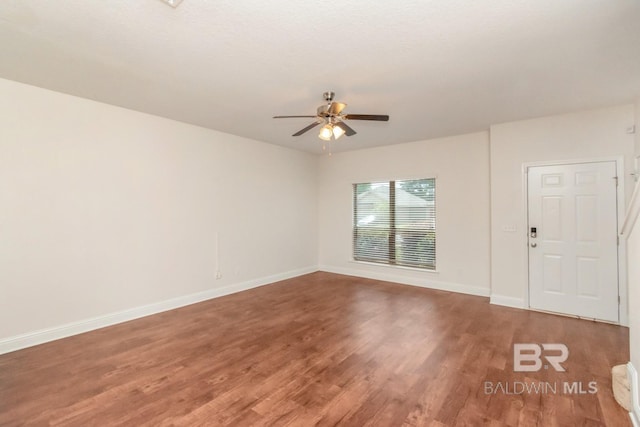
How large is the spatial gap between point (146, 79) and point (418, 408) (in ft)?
12.5

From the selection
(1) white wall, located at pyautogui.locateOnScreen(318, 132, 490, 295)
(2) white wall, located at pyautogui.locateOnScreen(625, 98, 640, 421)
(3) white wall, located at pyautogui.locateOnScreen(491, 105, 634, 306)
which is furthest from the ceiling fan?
(3) white wall, located at pyautogui.locateOnScreen(491, 105, 634, 306)

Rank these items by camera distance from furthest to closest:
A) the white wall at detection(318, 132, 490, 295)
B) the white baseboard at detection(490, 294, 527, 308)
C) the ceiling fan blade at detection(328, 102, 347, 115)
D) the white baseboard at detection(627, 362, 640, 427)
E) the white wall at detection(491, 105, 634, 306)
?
the white wall at detection(318, 132, 490, 295), the white baseboard at detection(490, 294, 527, 308), the white wall at detection(491, 105, 634, 306), the ceiling fan blade at detection(328, 102, 347, 115), the white baseboard at detection(627, 362, 640, 427)

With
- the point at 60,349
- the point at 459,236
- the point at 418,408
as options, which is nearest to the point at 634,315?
the point at 418,408

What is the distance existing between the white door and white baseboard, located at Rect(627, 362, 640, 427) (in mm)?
2016

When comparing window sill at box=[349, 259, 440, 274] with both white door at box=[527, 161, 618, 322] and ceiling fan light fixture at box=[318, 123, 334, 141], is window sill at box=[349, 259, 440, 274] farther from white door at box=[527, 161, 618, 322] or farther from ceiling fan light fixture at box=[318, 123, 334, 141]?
ceiling fan light fixture at box=[318, 123, 334, 141]

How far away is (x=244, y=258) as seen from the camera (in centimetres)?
521

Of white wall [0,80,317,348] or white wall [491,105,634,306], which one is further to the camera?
white wall [491,105,634,306]

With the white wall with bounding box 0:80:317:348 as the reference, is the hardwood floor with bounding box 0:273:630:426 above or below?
below

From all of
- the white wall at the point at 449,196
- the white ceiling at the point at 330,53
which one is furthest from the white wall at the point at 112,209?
the white wall at the point at 449,196

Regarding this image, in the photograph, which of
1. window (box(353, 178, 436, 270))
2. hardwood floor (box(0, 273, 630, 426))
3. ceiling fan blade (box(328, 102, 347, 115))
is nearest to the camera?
hardwood floor (box(0, 273, 630, 426))

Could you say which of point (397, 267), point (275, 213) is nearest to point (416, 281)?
point (397, 267)

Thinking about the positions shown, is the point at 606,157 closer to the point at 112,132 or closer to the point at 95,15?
the point at 95,15

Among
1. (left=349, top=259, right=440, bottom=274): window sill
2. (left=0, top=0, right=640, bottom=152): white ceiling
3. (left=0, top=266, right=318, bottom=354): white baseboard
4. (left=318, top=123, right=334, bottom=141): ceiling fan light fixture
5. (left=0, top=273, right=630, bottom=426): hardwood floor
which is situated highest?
(left=0, top=0, right=640, bottom=152): white ceiling

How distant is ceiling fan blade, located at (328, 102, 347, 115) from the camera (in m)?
2.81
